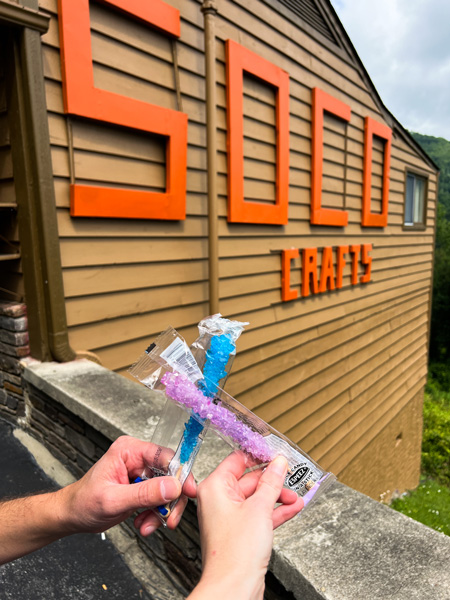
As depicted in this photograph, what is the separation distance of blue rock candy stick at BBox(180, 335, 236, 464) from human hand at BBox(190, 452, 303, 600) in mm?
106

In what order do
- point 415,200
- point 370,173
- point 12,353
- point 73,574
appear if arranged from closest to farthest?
point 73,574
point 12,353
point 370,173
point 415,200

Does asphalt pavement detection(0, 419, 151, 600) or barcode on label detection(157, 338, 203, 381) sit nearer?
barcode on label detection(157, 338, 203, 381)

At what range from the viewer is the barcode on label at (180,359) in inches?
37.5

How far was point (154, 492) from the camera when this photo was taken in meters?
0.92

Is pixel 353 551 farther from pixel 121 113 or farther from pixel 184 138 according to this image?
pixel 184 138

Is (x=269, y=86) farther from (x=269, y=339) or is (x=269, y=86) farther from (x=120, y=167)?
(x=269, y=339)

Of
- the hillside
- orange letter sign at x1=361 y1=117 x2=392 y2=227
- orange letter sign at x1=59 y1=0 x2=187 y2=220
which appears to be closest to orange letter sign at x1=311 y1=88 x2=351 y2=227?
orange letter sign at x1=361 y1=117 x2=392 y2=227

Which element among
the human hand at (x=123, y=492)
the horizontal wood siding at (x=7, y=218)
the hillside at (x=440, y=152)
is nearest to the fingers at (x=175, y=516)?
the human hand at (x=123, y=492)

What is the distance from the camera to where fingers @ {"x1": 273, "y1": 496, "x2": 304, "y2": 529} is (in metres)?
0.93

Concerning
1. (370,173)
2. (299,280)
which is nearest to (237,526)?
(299,280)

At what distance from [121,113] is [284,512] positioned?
9.36 feet

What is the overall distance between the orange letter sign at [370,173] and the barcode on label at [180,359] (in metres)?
6.29

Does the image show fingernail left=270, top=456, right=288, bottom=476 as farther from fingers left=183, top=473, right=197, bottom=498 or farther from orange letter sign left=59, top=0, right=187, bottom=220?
orange letter sign left=59, top=0, right=187, bottom=220

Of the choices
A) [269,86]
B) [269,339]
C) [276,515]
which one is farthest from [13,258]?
[269,86]
